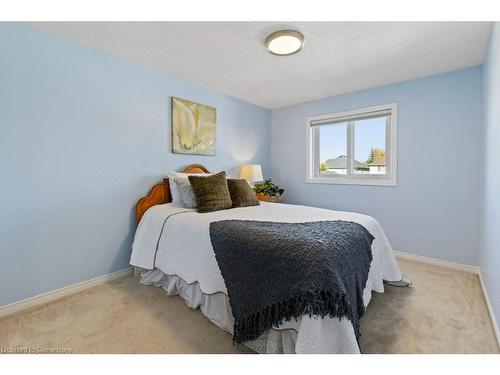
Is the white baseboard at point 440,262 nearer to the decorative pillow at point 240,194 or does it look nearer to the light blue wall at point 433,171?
the light blue wall at point 433,171

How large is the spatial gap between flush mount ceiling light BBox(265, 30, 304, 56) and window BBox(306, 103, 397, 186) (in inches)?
66.3

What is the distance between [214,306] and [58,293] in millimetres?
1457

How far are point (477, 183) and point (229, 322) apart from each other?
115 inches

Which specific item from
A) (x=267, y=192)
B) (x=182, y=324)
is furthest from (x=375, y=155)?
(x=182, y=324)

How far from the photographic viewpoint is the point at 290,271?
1.27 metres

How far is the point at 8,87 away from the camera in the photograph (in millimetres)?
1839

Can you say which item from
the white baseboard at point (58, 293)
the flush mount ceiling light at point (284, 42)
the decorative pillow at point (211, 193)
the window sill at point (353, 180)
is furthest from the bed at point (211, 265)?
the flush mount ceiling light at point (284, 42)

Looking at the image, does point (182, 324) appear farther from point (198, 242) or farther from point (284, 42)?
point (284, 42)

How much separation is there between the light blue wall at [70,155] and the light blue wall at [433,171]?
275cm

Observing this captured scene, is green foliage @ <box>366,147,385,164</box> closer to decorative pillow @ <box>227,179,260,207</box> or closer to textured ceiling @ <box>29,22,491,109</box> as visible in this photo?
textured ceiling @ <box>29,22,491,109</box>
